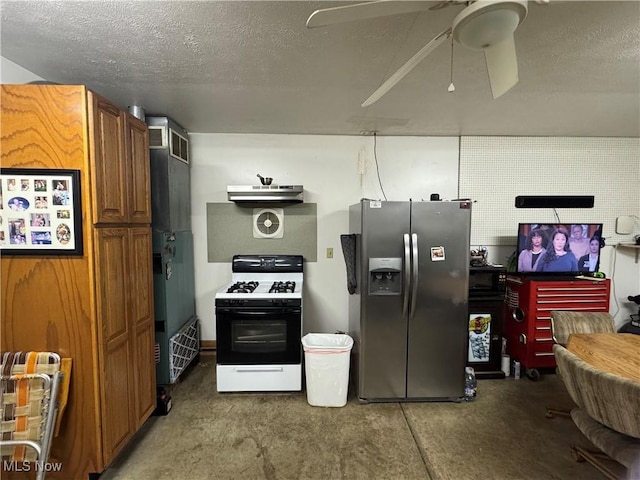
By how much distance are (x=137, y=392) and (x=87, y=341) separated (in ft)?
2.01

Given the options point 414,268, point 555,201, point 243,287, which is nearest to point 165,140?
point 243,287

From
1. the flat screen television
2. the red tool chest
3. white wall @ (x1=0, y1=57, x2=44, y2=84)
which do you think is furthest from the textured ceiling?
the red tool chest

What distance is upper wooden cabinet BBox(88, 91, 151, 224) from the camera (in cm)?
155

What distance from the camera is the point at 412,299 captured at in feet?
7.81

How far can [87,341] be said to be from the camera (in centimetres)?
156

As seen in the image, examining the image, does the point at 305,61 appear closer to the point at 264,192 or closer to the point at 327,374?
the point at 264,192

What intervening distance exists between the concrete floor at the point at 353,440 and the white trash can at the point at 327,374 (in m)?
0.08

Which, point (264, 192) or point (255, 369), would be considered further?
point (264, 192)

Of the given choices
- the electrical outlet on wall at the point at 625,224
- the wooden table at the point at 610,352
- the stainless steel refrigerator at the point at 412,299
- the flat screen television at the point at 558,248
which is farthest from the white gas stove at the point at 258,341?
the electrical outlet on wall at the point at 625,224

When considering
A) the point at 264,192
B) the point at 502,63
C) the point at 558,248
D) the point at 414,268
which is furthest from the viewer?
the point at 558,248

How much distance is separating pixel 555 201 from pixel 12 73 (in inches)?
189

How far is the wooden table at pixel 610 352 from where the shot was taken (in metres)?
1.50

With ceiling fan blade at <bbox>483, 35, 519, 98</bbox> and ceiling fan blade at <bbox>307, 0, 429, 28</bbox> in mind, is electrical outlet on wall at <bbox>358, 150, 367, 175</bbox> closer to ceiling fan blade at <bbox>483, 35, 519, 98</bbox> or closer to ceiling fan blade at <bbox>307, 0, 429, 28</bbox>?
ceiling fan blade at <bbox>483, 35, 519, 98</bbox>

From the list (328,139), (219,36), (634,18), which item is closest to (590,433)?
(634,18)
